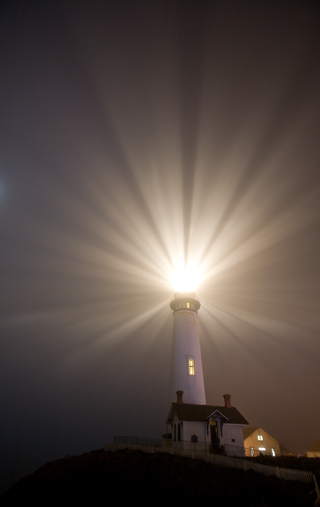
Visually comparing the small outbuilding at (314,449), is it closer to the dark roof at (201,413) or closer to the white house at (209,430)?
the dark roof at (201,413)

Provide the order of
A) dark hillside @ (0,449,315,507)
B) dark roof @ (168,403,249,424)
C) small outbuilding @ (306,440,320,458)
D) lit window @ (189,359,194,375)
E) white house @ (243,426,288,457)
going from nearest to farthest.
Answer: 1. dark hillside @ (0,449,315,507)
2. dark roof @ (168,403,249,424)
3. lit window @ (189,359,194,375)
4. white house @ (243,426,288,457)
5. small outbuilding @ (306,440,320,458)

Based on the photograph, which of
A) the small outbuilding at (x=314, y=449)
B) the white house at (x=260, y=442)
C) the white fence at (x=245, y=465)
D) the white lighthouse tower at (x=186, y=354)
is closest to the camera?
the white fence at (x=245, y=465)

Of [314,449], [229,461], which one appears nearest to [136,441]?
[229,461]

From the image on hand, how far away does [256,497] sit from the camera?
13.5 metres

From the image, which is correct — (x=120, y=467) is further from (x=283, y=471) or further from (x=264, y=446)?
(x=264, y=446)

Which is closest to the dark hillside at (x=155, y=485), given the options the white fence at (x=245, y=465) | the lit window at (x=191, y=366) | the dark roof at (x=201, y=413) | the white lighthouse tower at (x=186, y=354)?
A: the white fence at (x=245, y=465)

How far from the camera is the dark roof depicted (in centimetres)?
2613

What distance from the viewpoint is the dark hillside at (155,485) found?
13859mm

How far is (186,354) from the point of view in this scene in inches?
1292

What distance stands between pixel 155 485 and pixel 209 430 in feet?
38.1

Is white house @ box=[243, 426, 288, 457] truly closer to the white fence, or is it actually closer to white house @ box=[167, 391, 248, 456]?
white house @ box=[167, 391, 248, 456]

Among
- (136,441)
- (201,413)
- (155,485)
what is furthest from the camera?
(136,441)

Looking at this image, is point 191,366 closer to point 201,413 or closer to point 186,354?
point 186,354

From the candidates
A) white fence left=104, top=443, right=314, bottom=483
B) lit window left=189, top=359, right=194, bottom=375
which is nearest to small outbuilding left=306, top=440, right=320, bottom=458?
lit window left=189, top=359, right=194, bottom=375
